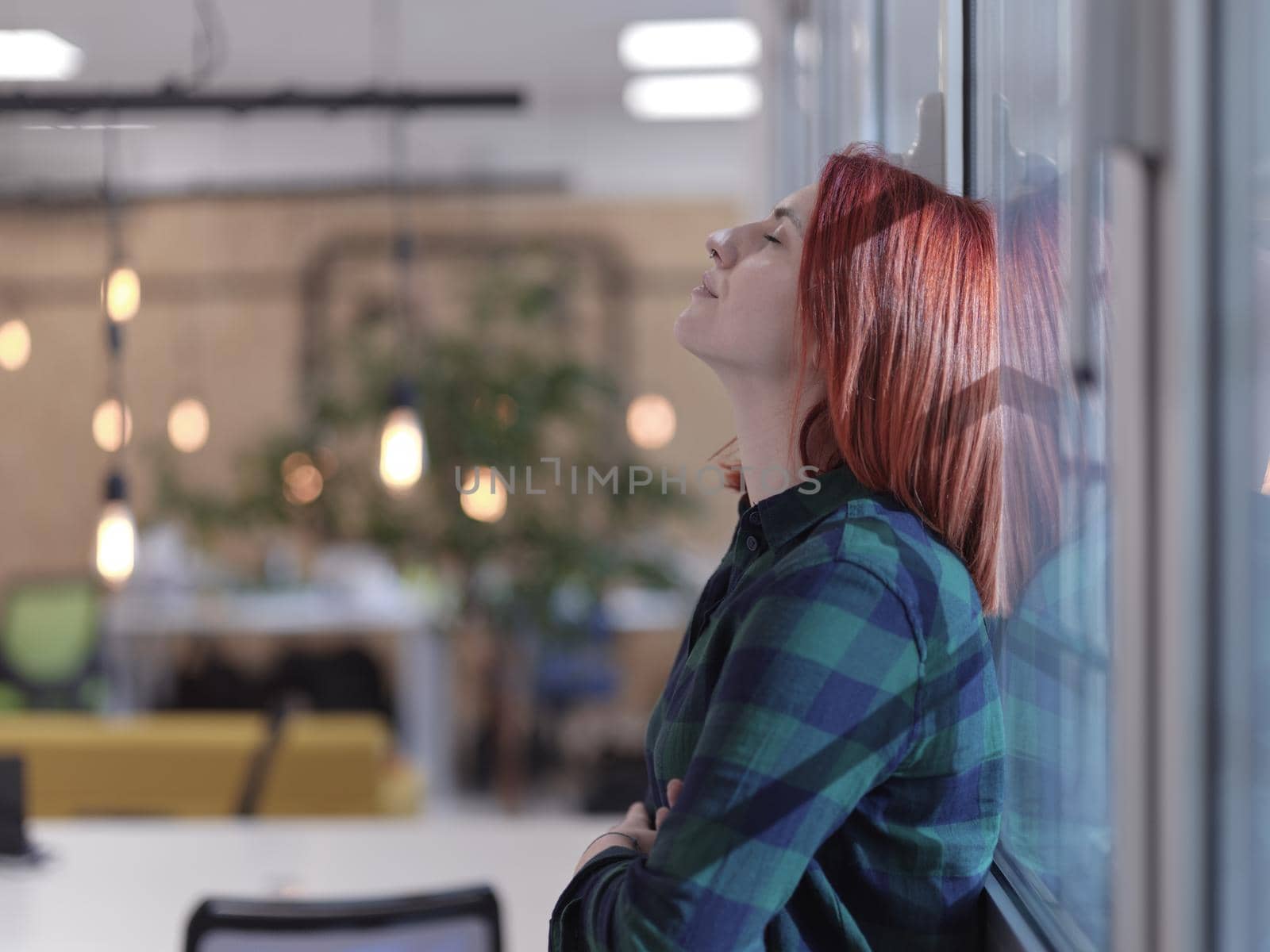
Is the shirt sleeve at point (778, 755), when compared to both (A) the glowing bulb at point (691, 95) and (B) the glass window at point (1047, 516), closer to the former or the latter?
(B) the glass window at point (1047, 516)

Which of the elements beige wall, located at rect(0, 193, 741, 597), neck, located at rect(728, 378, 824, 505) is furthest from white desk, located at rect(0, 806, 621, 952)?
beige wall, located at rect(0, 193, 741, 597)

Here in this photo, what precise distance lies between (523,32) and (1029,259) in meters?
4.70

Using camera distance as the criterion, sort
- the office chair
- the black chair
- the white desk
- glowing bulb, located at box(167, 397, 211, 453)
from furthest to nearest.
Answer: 1. the office chair
2. glowing bulb, located at box(167, 397, 211, 453)
3. the white desk
4. the black chair

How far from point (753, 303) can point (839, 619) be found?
33cm

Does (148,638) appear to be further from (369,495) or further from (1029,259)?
(1029,259)

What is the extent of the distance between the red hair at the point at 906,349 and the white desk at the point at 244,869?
1.56 m

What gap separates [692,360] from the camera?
7.77 meters

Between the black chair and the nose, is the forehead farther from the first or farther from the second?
the black chair

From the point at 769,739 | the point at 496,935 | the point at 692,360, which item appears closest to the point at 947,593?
the point at 769,739

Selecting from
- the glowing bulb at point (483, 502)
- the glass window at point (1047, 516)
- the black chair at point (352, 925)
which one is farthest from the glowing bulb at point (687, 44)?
the black chair at point (352, 925)

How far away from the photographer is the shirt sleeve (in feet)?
2.88

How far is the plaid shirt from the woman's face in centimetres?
12

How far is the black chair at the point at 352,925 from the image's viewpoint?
1644 mm

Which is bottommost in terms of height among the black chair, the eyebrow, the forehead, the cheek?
the black chair
